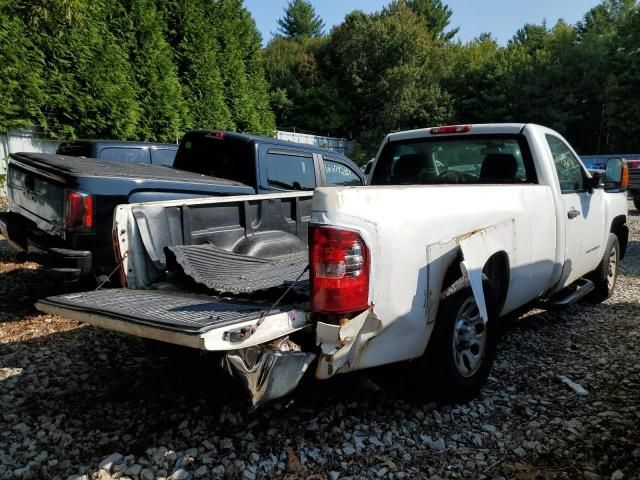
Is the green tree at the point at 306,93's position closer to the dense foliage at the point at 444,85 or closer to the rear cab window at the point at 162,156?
the dense foliage at the point at 444,85

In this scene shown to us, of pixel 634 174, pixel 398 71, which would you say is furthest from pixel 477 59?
pixel 634 174

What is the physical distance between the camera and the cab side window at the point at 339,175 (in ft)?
21.2

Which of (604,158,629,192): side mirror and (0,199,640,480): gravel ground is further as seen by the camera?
(604,158,629,192): side mirror

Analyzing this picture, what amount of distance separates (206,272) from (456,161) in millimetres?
2547

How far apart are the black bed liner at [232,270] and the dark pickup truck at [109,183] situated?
1178 mm

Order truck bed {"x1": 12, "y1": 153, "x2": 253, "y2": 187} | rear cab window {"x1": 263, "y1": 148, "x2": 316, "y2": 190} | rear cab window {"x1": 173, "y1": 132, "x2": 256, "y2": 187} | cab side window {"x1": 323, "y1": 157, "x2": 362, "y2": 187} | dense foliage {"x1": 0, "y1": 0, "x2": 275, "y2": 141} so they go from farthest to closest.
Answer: dense foliage {"x1": 0, "y1": 0, "x2": 275, "y2": 141}
cab side window {"x1": 323, "y1": 157, "x2": 362, "y2": 187}
rear cab window {"x1": 263, "y1": 148, "x2": 316, "y2": 190}
rear cab window {"x1": 173, "y1": 132, "x2": 256, "y2": 187}
truck bed {"x1": 12, "y1": 153, "x2": 253, "y2": 187}

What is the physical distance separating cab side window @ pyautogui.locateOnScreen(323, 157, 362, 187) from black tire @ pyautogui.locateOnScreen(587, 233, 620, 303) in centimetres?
312

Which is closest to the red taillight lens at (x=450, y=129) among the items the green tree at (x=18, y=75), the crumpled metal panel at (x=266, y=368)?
the crumpled metal panel at (x=266, y=368)

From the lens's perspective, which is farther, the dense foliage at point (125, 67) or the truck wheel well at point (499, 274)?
the dense foliage at point (125, 67)

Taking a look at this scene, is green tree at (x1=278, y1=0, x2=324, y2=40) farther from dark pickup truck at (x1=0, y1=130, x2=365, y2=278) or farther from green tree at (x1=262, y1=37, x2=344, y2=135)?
dark pickup truck at (x1=0, y1=130, x2=365, y2=278)

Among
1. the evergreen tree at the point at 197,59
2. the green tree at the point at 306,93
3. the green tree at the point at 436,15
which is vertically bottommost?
the evergreen tree at the point at 197,59

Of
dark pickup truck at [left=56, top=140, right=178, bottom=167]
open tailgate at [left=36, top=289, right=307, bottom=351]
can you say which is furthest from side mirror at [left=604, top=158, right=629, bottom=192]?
dark pickup truck at [left=56, top=140, right=178, bottom=167]

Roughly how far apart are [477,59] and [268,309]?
44274mm

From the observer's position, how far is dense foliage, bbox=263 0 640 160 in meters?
31.5
